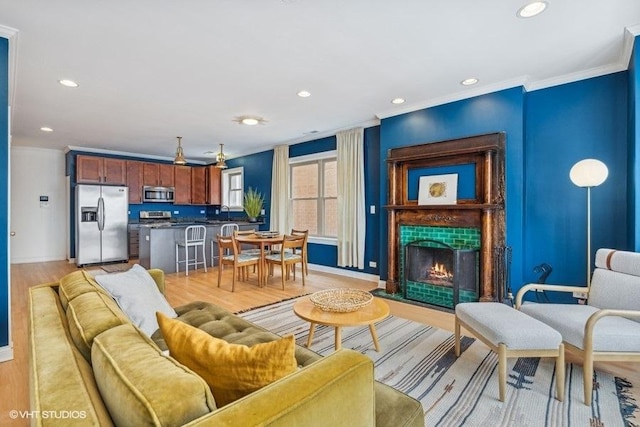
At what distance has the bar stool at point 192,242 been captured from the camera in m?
5.71

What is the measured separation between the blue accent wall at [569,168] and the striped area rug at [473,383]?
144cm

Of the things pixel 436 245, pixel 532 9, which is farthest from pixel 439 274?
pixel 532 9

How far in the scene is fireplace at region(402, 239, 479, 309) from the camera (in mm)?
3664

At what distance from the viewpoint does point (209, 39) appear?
2.51 m

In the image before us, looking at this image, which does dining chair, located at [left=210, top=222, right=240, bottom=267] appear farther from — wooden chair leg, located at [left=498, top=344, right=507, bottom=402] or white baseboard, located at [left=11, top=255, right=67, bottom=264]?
wooden chair leg, located at [left=498, top=344, right=507, bottom=402]

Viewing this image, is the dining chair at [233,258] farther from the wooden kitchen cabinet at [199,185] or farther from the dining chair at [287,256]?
the wooden kitchen cabinet at [199,185]

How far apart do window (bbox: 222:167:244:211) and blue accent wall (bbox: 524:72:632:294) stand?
20.2ft

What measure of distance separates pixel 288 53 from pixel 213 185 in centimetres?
612

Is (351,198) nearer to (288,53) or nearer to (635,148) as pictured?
(288,53)

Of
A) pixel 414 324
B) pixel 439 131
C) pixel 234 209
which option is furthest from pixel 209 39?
pixel 234 209

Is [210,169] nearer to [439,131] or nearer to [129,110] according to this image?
[129,110]

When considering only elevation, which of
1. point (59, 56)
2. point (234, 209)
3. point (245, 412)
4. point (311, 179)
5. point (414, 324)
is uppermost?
point (59, 56)

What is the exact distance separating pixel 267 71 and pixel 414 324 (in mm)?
2975

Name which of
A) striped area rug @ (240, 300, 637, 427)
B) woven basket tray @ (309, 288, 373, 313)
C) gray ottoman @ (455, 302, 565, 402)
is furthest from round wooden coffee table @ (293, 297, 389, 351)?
gray ottoman @ (455, 302, 565, 402)
